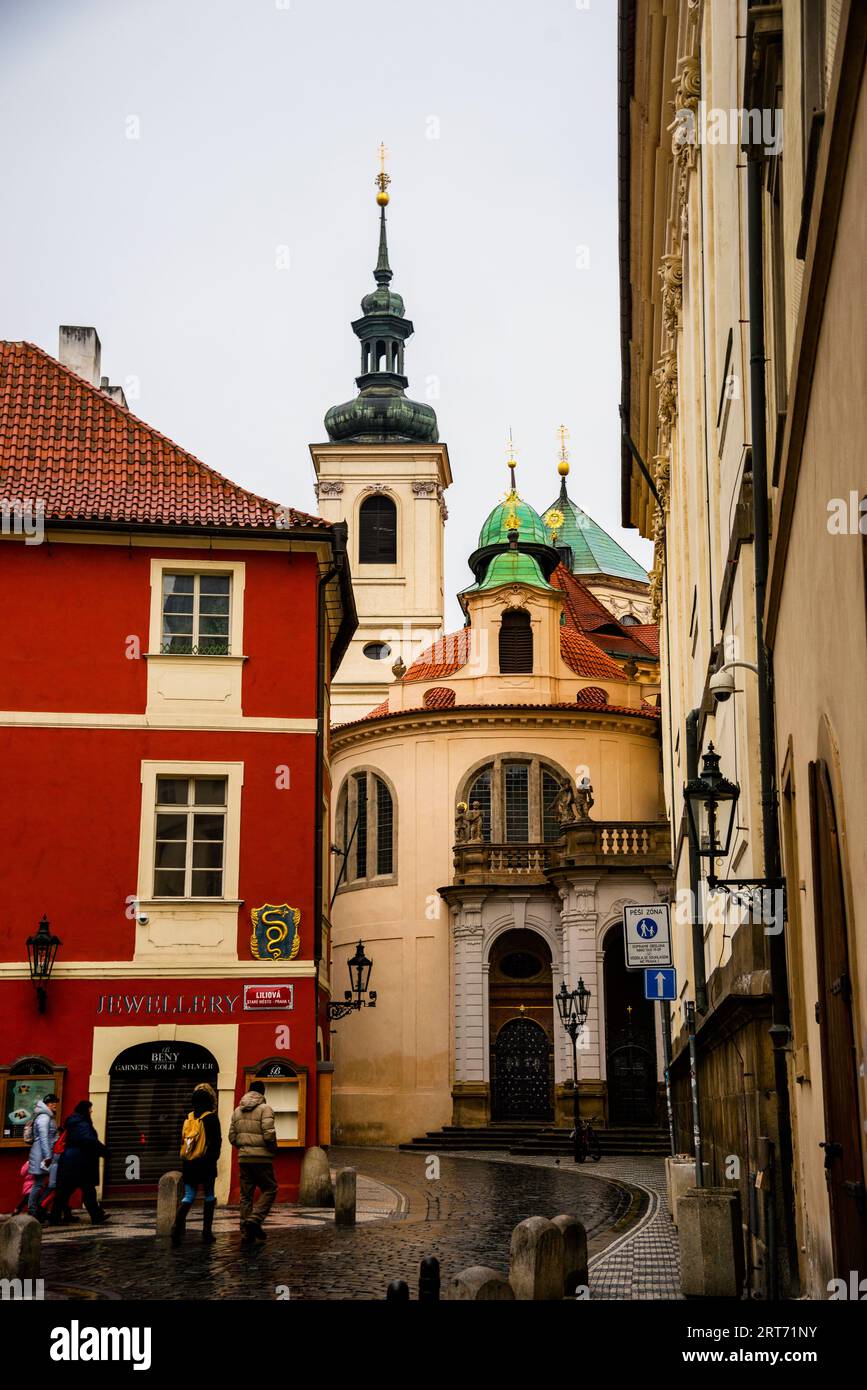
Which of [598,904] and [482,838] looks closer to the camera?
[598,904]

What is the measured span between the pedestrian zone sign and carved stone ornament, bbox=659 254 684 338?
8093 mm

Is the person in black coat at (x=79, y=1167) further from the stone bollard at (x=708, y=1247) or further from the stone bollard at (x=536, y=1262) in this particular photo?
the stone bollard at (x=708, y=1247)

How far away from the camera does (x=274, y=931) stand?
23406 millimetres

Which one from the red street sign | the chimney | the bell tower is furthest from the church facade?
the red street sign

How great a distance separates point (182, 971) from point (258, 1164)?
225 inches

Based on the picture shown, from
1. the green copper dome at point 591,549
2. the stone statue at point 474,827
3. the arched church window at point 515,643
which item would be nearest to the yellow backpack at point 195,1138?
the stone statue at point 474,827

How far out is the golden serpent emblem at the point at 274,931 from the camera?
23312mm

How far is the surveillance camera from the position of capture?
40.0 ft

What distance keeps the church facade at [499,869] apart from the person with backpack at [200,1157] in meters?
23.4

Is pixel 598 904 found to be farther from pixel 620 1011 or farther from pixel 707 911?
pixel 707 911
